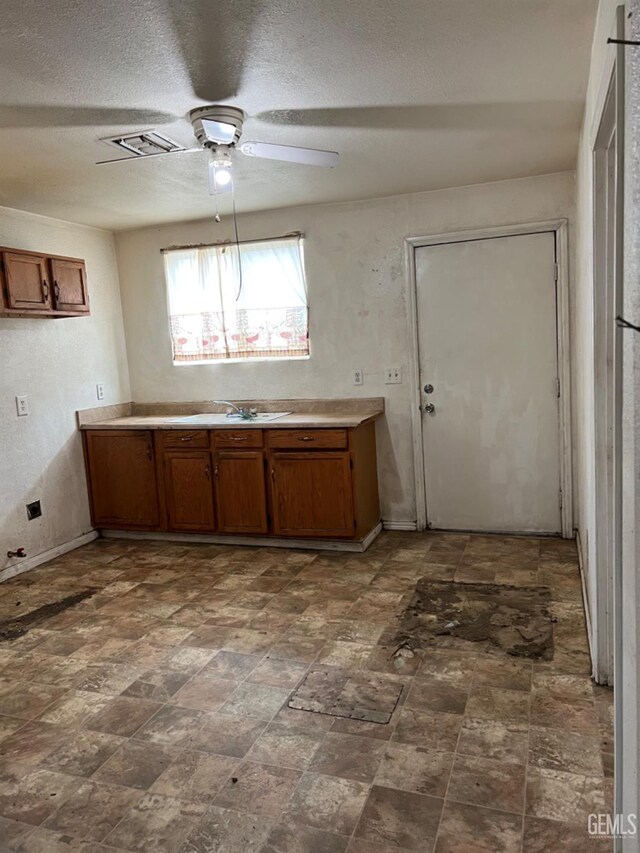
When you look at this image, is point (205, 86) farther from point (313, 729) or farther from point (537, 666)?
point (537, 666)

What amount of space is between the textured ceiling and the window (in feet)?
3.06

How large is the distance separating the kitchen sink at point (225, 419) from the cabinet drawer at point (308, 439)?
0.16 meters

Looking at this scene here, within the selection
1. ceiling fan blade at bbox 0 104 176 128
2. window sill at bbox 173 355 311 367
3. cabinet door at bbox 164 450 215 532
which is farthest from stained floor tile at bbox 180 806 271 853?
window sill at bbox 173 355 311 367

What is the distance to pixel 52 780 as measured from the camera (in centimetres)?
201

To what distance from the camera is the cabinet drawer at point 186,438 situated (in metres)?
4.27

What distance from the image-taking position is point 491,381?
161 inches

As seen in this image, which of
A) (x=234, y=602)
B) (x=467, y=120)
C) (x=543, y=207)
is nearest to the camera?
(x=467, y=120)

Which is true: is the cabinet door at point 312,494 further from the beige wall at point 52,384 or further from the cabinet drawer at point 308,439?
the beige wall at point 52,384

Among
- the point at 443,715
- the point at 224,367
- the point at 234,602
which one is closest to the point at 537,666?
the point at 443,715

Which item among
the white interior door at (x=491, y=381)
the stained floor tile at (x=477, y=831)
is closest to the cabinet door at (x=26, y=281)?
the white interior door at (x=491, y=381)

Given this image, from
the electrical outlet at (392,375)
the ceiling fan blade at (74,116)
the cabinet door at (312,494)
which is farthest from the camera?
the electrical outlet at (392,375)

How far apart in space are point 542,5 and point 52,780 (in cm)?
285

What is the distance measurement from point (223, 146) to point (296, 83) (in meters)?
0.53

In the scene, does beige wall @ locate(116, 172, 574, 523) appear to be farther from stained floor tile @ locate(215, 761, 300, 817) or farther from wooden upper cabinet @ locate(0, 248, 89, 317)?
stained floor tile @ locate(215, 761, 300, 817)
